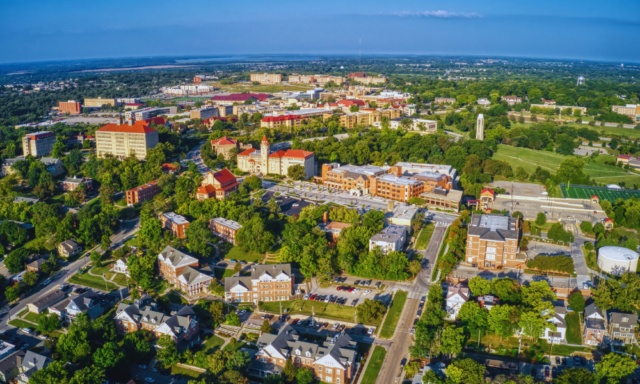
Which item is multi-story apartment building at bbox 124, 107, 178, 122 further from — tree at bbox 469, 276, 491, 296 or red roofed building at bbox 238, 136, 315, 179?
tree at bbox 469, 276, 491, 296

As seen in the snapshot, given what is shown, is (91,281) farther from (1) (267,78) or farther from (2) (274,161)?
(1) (267,78)

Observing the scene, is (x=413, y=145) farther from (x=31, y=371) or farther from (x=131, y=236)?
(x=31, y=371)

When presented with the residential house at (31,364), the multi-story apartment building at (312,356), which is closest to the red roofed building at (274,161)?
the multi-story apartment building at (312,356)

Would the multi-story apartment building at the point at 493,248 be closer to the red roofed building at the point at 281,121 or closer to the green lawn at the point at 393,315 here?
the green lawn at the point at 393,315

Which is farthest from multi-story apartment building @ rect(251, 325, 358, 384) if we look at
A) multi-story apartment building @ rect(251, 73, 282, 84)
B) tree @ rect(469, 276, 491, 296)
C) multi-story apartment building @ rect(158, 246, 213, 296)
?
multi-story apartment building @ rect(251, 73, 282, 84)

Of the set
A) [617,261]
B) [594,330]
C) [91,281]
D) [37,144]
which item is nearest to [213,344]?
[91,281]

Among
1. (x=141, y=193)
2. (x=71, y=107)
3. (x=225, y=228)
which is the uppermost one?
(x=71, y=107)

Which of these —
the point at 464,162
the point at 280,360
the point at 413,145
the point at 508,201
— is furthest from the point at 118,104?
the point at 280,360
